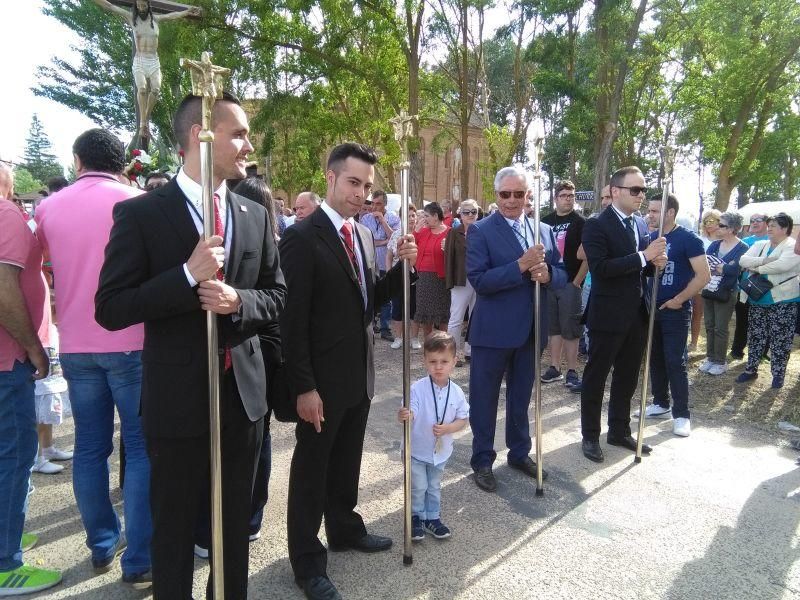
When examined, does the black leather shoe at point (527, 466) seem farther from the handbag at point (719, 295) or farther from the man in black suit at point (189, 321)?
the handbag at point (719, 295)

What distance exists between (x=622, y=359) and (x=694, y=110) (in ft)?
57.8

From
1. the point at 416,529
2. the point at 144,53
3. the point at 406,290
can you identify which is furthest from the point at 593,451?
the point at 144,53

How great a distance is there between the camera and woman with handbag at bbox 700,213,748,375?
25.0ft

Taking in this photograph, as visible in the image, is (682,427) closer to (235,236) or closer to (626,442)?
(626,442)

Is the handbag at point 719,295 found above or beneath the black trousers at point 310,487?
above

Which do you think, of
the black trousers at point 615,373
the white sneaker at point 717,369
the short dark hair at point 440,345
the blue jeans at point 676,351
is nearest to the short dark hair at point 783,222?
the white sneaker at point 717,369

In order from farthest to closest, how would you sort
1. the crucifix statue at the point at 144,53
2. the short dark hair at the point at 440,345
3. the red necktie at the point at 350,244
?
the crucifix statue at the point at 144,53 < the short dark hair at the point at 440,345 < the red necktie at the point at 350,244

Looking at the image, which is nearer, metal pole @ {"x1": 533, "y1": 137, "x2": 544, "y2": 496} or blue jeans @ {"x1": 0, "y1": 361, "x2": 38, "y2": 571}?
blue jeans @ {"x1": 0, "y1": 361, "x2": 38, "y2": 571}

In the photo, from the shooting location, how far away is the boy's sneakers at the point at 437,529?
3531 millimetres

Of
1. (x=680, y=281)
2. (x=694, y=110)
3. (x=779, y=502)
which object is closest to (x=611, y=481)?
(x=779, y=502)

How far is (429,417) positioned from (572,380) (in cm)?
393

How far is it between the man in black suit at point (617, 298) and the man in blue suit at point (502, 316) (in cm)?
53

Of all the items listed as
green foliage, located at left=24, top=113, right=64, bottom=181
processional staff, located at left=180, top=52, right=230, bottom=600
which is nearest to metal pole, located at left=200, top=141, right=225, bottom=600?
processional staff, located at left=180, top=52, right=230, bottom=600

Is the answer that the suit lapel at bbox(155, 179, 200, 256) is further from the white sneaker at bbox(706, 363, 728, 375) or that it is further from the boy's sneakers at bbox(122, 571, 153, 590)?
the white sneaker at bbox(706, 363, 728, 375)
